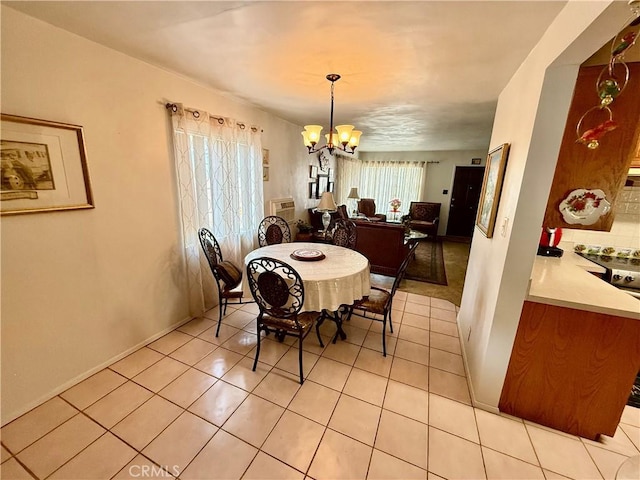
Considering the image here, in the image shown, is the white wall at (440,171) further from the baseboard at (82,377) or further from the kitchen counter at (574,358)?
the baseboard at (82,377)

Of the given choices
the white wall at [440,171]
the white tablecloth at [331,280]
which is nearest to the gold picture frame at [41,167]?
the white tablecloth at [331,280]

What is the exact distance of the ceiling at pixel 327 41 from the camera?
1.30 metres

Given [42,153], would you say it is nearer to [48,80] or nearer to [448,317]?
[48,80]

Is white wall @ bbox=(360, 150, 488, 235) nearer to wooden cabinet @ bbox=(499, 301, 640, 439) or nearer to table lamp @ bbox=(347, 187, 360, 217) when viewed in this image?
table lamp @ bbox=(347, 187, 360, 217)

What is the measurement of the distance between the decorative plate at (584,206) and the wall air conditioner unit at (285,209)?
10.5 feet

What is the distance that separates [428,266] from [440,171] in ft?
11.3

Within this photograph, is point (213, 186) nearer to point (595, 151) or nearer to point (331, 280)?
point (331, 280)

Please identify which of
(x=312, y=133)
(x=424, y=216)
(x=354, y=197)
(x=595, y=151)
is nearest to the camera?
(x=595, y=151)

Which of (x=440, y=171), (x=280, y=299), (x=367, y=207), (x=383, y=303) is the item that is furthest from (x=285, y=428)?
(x=440, y=171)

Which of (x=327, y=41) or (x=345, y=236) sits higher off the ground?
(x=327, y=41)

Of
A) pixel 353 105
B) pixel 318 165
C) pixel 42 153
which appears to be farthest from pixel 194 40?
pixel 318 165

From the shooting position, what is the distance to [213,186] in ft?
9.03

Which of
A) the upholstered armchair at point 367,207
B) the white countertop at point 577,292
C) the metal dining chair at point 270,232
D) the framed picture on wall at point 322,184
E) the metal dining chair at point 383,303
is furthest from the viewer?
the upholstered armchair at point 367,207

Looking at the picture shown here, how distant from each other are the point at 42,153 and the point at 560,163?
3.09 m
